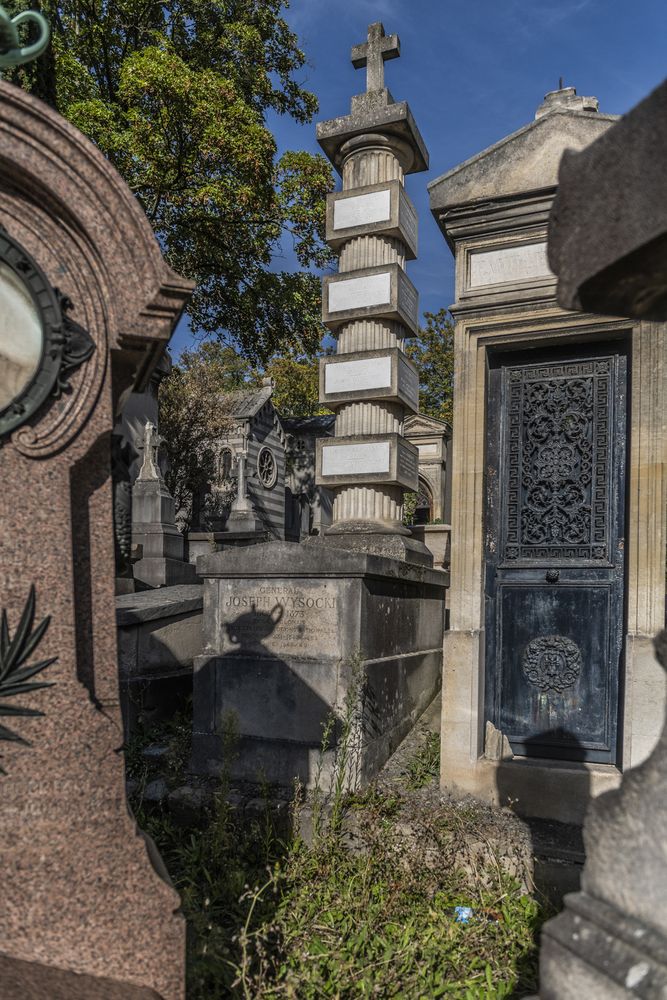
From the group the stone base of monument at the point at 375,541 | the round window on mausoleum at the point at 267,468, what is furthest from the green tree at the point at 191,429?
the stone base of monument at the point at 375,541

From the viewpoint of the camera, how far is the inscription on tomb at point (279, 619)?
15.1 ft

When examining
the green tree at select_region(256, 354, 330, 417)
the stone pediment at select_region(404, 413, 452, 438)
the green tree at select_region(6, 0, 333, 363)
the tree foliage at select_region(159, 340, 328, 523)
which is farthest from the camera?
the green tree at select_region(256, 354, 330, 417)

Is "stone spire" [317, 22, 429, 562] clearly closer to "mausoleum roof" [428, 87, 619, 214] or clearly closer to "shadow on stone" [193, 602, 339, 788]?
"shadow on stone" [193, 602, 339, 788]

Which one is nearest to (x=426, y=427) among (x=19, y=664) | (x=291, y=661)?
(x=291, y=661)

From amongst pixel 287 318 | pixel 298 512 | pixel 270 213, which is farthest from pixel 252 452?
pixel 270 213

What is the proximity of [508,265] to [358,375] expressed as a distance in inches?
86.4

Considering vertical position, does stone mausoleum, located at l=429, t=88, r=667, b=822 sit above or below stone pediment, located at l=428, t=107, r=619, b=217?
below

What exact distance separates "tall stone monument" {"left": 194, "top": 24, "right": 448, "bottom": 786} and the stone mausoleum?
696mm

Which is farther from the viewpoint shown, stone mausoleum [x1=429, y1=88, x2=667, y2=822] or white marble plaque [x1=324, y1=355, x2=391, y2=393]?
white marble plaque [x1=324, y1=355, x2=391, y2=393]

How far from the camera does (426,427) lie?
20.5 meters

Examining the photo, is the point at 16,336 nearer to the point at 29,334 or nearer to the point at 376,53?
the point at 29,334

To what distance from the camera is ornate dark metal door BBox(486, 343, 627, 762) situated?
4.23 metres

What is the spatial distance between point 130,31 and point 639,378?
14.0 meters

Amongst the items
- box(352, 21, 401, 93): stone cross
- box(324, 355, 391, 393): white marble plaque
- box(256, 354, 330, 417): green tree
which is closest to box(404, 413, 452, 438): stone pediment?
box(256, 354, 330, 417): green tree
